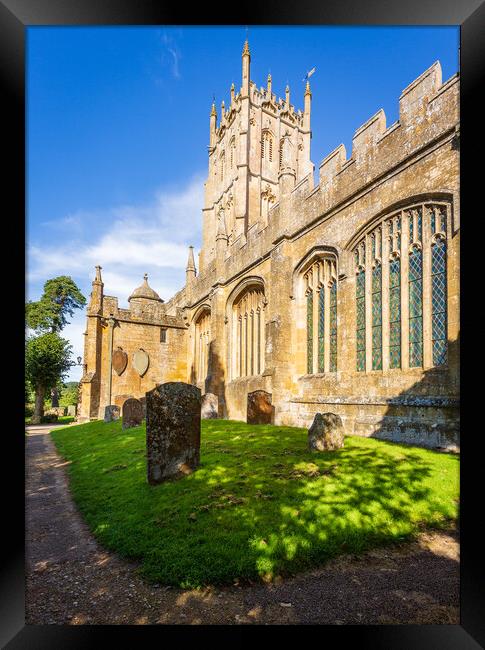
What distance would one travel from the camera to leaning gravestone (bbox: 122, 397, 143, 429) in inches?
507

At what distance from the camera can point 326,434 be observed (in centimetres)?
693

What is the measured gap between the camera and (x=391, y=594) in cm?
304

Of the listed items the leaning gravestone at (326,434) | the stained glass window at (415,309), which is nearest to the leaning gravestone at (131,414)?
the leaning gravestone at (326,434)

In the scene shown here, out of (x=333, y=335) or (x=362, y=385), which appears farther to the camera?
(x=333, y=335)

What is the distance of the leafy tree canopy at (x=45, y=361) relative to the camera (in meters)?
20.7

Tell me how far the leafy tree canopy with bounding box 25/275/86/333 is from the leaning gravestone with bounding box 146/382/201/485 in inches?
825

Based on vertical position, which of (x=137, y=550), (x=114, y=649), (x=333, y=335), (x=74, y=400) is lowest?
(x=74, y=400)

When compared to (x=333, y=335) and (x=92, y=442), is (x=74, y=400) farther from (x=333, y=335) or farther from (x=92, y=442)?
(x=333, y=335)

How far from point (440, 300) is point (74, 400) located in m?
35.0

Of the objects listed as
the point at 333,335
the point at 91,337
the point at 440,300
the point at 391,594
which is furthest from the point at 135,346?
the point at 391,594

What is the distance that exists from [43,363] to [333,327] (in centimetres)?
1808

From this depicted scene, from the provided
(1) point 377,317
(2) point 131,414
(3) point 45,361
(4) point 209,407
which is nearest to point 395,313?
(1) point 377,317

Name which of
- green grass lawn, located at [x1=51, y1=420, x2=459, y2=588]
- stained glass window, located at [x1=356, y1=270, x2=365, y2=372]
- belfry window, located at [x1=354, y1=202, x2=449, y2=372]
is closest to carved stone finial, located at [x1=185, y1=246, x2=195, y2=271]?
belfry window, located at [x1=354, y1=202, x2=449, y2=372]

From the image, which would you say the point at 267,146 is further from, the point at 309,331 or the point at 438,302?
the point at 438,302
